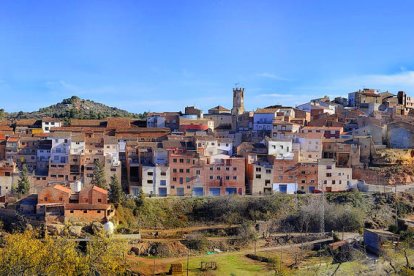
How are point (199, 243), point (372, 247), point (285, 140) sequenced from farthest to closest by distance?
point (285, 140), point (199, 243), point (372, 247)

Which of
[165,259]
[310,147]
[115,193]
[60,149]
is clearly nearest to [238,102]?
[310,147]

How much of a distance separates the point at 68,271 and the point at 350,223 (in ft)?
83.3

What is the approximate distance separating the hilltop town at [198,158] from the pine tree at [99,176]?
12 centimetres

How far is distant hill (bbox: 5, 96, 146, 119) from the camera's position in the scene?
71.8 m

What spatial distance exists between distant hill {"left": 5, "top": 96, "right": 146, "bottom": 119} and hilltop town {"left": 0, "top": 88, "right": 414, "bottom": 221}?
47.6ft

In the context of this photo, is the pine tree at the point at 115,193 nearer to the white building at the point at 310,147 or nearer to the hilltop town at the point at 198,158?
the hilltop town at the point at 198,158

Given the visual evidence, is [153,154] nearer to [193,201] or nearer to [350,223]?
[193,201]

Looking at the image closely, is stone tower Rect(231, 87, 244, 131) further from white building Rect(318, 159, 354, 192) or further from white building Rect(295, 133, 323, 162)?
white building Rect(318, 159, 354, 192)

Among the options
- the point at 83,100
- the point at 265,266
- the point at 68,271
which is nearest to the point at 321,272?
the point at 265,266

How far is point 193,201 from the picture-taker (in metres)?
43.0

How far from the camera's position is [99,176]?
42.8 m

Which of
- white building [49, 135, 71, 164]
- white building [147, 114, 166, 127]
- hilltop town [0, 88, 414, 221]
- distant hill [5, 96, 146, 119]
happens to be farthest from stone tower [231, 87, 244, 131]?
white building [49, 135, 71, 164]

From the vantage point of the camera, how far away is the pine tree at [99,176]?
42.5 meters

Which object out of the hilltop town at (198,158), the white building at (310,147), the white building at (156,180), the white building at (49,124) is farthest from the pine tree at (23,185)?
the white building at (310,147)
